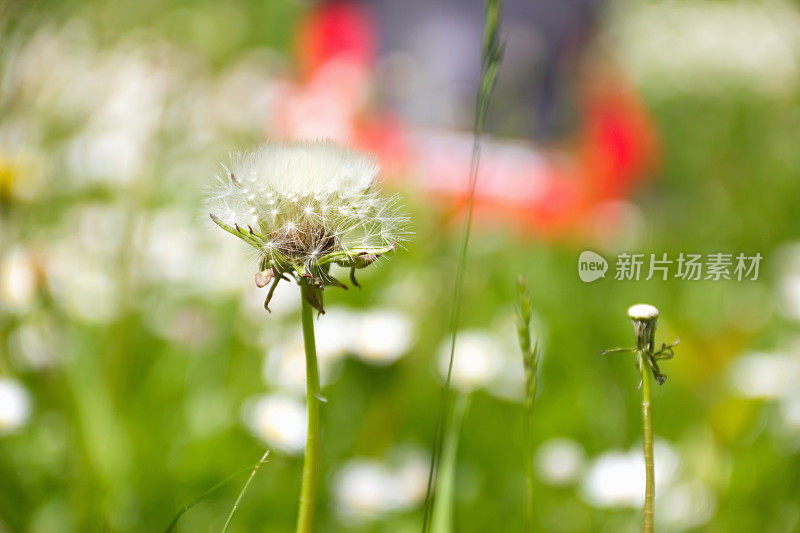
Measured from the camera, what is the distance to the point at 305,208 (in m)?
0.31

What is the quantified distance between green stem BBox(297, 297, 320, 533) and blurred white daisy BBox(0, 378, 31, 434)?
0.40m

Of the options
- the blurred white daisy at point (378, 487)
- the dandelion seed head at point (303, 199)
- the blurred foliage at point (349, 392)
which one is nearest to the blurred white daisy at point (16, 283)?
the blurred foliage at point (349, 392)

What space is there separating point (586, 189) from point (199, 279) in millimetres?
895

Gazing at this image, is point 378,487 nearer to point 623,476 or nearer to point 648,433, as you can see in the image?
point 623,476

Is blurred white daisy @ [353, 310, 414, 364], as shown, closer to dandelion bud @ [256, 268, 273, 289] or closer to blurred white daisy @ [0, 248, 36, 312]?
blurred white daisy @ [0, 248, 36, 312]

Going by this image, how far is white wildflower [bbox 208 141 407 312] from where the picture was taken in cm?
29

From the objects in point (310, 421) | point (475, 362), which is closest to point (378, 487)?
point (475, 362)

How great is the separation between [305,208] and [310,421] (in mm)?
84

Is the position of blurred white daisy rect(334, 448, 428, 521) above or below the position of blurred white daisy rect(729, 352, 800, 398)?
below

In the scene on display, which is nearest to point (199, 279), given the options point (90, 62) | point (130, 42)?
point (90, 62)

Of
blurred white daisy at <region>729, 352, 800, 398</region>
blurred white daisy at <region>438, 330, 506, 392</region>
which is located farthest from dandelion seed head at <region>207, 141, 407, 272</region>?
blurred white daisy at <region>729, 352, 800, 398</region>

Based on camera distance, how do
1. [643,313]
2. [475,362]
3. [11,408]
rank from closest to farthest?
[643,313]
[11,408]
[475,362]

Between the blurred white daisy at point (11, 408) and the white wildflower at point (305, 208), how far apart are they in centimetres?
39

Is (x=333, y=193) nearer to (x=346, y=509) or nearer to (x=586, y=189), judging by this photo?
(x=346, y=509)
